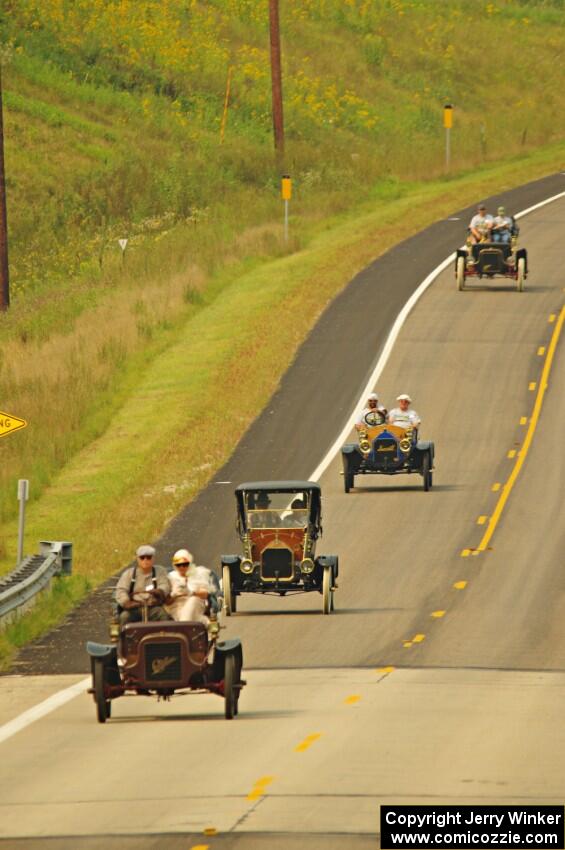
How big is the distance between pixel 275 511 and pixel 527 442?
12963 mm

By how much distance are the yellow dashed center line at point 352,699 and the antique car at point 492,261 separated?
1197 inches

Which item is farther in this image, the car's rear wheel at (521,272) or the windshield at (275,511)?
the car's rear wheel at (521,272)

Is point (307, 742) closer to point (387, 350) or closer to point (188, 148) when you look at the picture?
point (387, 350)

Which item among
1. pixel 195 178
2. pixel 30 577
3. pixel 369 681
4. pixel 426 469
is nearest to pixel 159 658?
pixel 369 681

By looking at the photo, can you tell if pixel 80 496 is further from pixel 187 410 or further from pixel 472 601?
pixel 472 601

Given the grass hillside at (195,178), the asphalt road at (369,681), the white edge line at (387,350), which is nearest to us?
the asphalt road at (369,681)

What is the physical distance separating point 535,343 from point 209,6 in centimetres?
4669

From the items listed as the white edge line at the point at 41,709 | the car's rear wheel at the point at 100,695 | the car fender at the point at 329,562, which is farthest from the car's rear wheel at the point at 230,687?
the car fender at the point at 329,562

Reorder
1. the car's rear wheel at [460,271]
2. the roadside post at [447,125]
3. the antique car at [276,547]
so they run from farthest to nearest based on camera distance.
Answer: the roadside post at [447,125], the car's rear wheel at [460,271], the antique car at [276,547]

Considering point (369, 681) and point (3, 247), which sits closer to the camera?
point (369, 681)

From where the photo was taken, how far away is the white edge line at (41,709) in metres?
18.1

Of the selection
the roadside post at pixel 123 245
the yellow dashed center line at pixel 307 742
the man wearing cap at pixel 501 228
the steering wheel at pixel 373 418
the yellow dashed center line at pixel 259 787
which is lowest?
the yellow dashed center line at pixel 307 742

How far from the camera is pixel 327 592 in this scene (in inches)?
991

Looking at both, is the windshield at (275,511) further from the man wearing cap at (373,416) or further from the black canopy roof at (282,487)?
the man wearing cap at (373,416)
